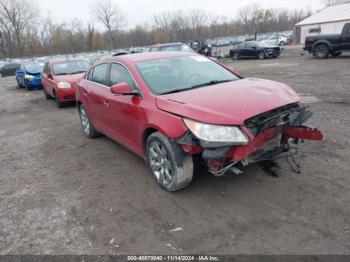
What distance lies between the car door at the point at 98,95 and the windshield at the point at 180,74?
0.95 meters

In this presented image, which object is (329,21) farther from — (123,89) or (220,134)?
(220,134)

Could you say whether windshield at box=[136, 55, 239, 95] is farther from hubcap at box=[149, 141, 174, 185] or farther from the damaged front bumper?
the damaged front bumper

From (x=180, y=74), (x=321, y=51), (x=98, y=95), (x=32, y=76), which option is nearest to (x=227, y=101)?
(x=180, y=74)

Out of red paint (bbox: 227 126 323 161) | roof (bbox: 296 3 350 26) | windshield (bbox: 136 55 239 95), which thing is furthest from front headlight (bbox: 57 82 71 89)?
roof (bbox: 296 3 350 26)

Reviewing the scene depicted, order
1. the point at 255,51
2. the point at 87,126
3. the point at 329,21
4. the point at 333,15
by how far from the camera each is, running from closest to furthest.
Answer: the point at 87,126 < the point at 255,51 < the point at 329,21 < the point at 333,15

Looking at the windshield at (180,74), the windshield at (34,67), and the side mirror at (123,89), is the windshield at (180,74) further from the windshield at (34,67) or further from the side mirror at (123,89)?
the windshield at (34,67)

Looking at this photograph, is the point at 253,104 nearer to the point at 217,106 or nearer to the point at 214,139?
the point at 217,106

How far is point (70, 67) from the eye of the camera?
36.8ft

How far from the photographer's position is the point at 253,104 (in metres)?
3.46

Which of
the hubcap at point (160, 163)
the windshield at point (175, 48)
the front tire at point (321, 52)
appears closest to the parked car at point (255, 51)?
the front tire at point (321, 52)

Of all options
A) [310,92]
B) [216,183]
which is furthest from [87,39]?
[216,183]

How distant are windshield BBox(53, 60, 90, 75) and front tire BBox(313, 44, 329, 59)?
14.8m

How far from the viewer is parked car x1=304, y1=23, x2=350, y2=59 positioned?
17.8 meters

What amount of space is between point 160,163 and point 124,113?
1.00 metres
